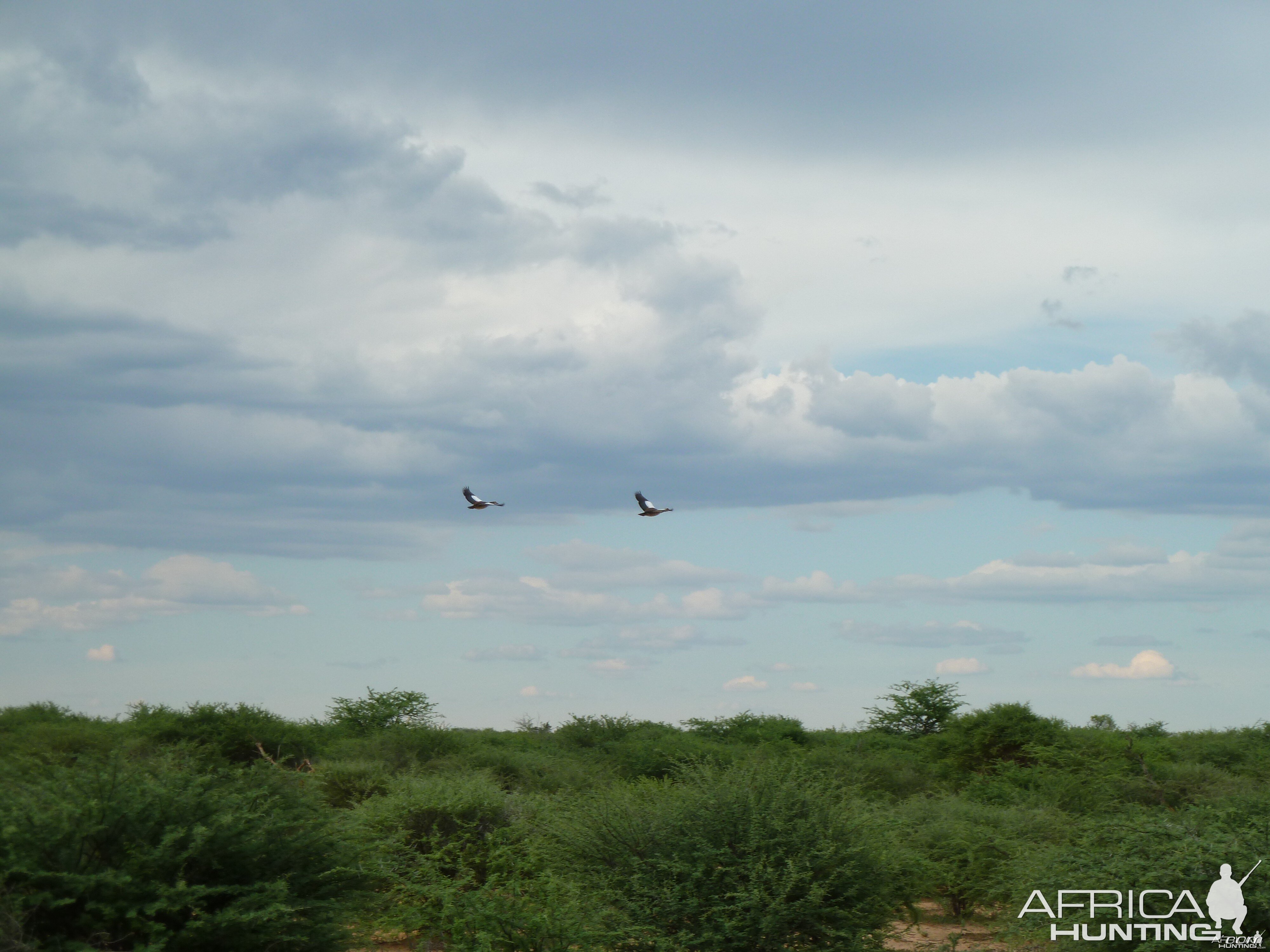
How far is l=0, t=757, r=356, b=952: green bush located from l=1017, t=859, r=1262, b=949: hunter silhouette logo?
751 cm

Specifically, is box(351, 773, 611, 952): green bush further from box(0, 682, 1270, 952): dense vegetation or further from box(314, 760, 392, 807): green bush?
box(314, 760, 392, 807): green bush

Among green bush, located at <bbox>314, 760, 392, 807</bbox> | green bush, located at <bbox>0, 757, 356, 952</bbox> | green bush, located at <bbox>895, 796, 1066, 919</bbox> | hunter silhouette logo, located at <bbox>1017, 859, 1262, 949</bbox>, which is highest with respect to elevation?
green bush, located at <bbox>0, 757, 356, 952</bbox>

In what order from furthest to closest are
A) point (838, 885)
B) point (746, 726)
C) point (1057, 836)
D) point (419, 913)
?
point (746, 726), point (1057, 836), point (419, 913), point (838, 885)

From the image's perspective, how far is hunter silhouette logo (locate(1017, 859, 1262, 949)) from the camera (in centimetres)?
1048

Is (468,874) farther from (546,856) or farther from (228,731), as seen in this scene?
(228,731)

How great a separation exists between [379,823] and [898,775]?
52.3ft

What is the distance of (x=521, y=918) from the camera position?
1127 centimetres

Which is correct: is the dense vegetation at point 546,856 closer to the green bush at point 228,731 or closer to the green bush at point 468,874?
the green bush at point 468,874

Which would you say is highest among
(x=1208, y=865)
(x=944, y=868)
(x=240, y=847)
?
(x=240, y=847)

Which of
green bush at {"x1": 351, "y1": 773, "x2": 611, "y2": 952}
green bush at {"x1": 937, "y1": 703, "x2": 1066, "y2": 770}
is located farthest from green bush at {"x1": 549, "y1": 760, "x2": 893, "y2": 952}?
green bush at {"x1": 937, "y1": 703, "x2": 1066, "y2": 770}

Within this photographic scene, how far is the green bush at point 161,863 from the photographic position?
27.6 feet

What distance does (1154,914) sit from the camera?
436 inches

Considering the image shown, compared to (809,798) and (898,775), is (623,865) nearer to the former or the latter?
(809,798)

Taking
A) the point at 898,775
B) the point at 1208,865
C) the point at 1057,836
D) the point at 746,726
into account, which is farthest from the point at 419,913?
the point at 746,726
